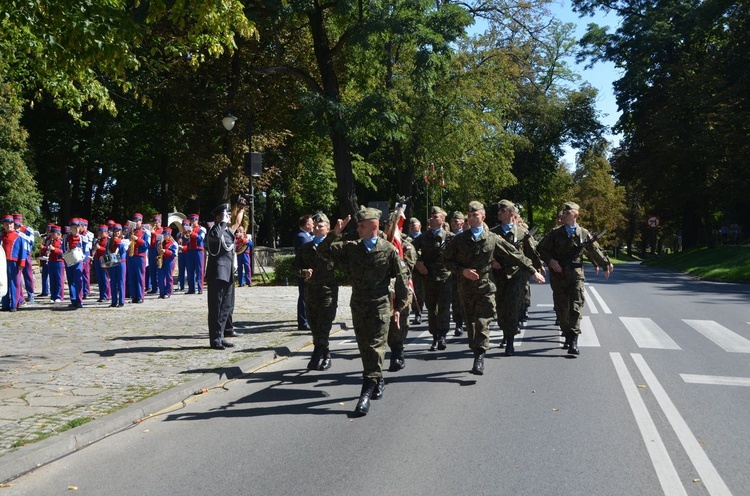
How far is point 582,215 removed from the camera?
59875 mm

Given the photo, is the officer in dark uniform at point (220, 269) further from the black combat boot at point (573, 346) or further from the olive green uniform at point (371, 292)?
the black combat boot at point (573, 346)

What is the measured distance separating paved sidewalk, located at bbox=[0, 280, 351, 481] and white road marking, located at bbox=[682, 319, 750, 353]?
623 cm

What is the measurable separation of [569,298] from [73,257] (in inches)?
432

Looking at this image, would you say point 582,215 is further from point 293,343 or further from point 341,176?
point 293,343

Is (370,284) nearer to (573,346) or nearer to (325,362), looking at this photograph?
(325,362)

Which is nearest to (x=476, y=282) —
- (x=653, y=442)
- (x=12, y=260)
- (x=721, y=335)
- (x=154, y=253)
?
(x=653, y=442)

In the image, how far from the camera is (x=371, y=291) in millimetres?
6895

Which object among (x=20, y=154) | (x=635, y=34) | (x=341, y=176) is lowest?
(x=341, y=176)

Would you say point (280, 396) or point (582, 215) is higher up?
point (582, 215)

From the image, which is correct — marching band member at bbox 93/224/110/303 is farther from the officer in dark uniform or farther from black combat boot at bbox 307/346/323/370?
black combat boot at bbox 307/346/323/370

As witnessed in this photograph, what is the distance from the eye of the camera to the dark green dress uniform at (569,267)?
9.70 m

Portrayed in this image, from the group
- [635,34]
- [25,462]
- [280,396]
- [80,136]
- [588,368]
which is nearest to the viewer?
[25,462]

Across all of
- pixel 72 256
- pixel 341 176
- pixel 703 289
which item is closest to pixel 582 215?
pixel 703 289

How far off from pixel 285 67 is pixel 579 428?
18.7m
